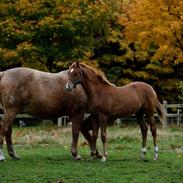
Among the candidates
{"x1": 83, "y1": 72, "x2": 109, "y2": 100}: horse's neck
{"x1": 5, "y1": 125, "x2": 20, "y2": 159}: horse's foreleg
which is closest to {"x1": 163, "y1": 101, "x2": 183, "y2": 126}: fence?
{"x1": 83, "y1": 72, "x2": 109, "y2": 100}: horse's neck

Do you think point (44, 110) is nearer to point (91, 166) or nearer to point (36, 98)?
point (36, 98)

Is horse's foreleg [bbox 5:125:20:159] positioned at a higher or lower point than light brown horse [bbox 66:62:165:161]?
lower

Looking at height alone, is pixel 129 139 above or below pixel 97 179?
below

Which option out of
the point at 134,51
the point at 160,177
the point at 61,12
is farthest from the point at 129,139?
the point at 134,51

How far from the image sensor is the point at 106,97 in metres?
13.7

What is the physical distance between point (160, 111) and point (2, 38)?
20.1 m

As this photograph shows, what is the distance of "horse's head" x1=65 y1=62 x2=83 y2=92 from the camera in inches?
525

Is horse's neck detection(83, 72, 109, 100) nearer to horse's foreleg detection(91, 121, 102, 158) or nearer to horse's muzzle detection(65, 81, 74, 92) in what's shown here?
horse's muzzle detection(65, 81, 74, 92)

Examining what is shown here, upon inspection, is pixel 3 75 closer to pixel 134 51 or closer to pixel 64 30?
pixel 64 30

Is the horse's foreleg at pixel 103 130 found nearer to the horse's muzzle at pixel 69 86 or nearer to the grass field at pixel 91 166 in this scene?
the grass field at pixel 91 166

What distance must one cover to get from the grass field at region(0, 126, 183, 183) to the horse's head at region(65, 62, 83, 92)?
1803mm

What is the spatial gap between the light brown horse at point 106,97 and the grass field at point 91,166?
748mm

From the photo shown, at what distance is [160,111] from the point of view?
14.8 meters

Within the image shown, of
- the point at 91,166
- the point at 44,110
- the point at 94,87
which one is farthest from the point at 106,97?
the point at 91,166
